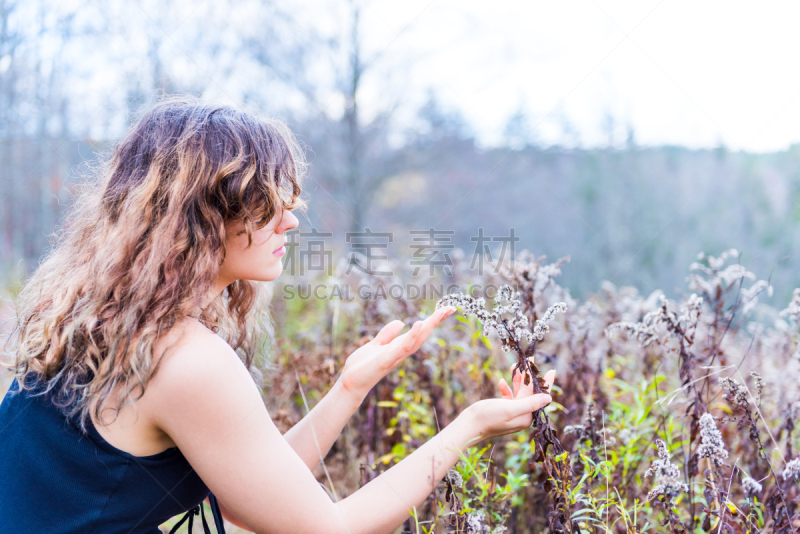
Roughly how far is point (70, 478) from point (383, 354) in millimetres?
806

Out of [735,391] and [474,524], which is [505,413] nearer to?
[474,524]

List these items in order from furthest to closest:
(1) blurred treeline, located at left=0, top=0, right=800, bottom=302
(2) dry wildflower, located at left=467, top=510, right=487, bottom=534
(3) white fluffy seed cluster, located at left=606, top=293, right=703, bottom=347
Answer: (1) blurred treeline, located at left=0, top=0, right=800, bottom=302, (3) white fluffy seed cluster, located at left=606, top=293, right=703, bottom=347, (2) dry wildflower, located at left=467, top=510, right=487, bottom=534

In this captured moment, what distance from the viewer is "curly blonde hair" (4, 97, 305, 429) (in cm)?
117

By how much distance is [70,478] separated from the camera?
3.79ft

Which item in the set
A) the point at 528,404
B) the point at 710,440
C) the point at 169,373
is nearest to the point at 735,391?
the point at 710,440

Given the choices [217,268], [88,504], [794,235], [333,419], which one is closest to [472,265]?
[333,419]

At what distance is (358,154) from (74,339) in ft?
21.4

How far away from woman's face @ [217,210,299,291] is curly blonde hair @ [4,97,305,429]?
33mm

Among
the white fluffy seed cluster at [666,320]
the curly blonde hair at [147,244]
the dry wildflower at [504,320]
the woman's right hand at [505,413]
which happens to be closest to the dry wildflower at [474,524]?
the woman's right hand at [505,413]

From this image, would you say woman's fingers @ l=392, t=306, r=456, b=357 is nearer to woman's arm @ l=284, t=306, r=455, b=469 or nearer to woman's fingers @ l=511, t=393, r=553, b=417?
woman's arm @ l=284, t=306, r=455, b=469

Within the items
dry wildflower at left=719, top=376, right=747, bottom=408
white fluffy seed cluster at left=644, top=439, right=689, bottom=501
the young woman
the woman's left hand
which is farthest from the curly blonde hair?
dry wildflower at left=719, top=376, right=747, bottom=408

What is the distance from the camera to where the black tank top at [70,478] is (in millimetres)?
1153

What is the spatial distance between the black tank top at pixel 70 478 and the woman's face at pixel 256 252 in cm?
49

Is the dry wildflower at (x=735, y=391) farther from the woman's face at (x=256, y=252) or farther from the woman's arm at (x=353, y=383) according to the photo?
the woman's face at (x=256, y=252)
